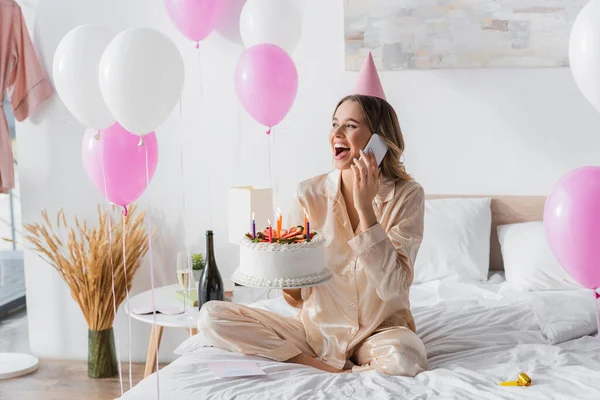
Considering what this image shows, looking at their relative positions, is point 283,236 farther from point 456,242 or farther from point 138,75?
point 456,242

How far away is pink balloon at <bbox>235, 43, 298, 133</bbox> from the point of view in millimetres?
3262

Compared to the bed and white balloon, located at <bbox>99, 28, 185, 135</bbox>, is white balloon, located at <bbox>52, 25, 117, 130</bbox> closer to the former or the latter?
white balloon, located at <bbox>99, 28, 185, 135</bbox>

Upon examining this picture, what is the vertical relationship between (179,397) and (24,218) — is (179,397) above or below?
below

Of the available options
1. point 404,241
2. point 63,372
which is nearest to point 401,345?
point 404,241

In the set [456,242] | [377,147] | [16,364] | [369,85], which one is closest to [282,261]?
[377,147]

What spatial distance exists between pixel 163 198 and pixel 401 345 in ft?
6.44

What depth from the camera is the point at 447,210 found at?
11.8 ft

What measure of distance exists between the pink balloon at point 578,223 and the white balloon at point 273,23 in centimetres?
170

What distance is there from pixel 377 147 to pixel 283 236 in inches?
15.7

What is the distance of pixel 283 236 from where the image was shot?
237 centimetres

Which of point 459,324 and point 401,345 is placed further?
point 459,324

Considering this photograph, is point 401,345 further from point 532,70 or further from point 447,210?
point 532,70

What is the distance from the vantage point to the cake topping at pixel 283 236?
2352 millimetres

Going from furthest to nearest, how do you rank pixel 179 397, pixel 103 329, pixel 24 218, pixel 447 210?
pixel 24 218 < pixel 103 329 < pixel 447 210 < pixel 179 397
